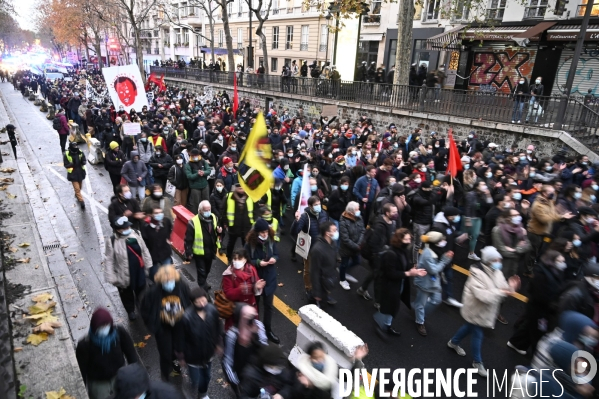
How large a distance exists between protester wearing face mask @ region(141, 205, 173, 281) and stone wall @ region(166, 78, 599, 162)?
11874mm

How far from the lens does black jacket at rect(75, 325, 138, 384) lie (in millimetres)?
3680

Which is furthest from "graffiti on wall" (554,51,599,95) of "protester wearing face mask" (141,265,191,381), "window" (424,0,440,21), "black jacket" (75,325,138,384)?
"black jacket" (75,325,138,384)

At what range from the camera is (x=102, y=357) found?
368cm

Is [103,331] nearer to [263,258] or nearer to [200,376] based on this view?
[200,376]

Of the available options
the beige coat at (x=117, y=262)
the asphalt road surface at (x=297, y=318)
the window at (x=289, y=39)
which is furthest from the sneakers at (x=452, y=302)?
the window at (x=289, y=39)

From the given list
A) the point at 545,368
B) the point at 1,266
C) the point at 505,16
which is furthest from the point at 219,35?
the point at 545,368

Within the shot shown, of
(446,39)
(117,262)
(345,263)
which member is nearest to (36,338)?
(117,262)

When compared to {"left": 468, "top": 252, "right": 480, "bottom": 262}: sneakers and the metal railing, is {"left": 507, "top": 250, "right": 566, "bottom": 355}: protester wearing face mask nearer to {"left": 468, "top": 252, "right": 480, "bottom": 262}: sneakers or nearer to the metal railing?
{"left": 468, "top": 252, "right": 480, "bottom": 262}: sneakers

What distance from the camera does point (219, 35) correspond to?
161 feet

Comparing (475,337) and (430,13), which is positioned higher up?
(430,13)

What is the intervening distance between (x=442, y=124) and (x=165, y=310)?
13.9 meters

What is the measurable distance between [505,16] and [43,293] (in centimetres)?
2246

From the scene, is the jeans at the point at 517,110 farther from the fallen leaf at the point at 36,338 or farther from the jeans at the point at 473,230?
the fallen leaf at the point at 36,338

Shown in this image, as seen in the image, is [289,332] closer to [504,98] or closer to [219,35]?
[504,98]
